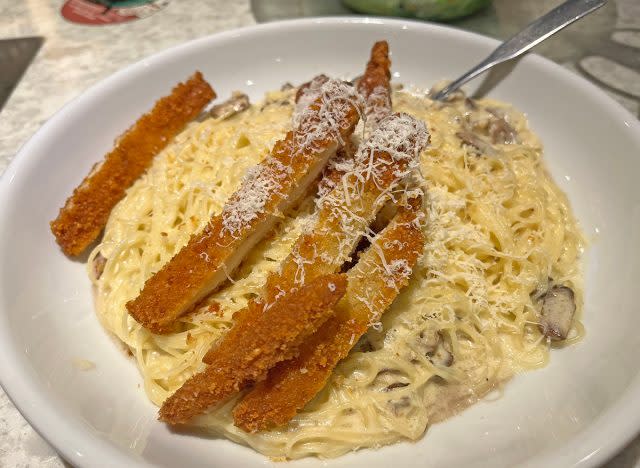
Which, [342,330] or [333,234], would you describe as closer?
[342,330]

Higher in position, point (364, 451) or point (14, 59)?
point (364, 451)

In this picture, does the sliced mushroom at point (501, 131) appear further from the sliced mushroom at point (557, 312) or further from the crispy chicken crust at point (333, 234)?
the crispy chicken crust at point (333, 234)

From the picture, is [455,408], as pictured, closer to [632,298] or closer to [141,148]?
[632,298]

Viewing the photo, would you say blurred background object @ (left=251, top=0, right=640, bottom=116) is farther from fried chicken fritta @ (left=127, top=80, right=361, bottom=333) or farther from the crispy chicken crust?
the crispy chicken crust

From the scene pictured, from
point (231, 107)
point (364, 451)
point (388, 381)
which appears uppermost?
point (231, 107)

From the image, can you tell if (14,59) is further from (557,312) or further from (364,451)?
(557,312)

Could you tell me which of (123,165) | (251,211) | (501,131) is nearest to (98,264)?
(123,165)

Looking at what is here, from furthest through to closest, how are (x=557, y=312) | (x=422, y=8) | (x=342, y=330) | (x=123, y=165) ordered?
(x=422, y=8) < (x=123, y=165) < (x=557, y=312) < (x=342, y=330)

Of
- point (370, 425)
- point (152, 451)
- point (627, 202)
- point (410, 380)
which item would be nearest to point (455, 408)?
point (410, 380)
